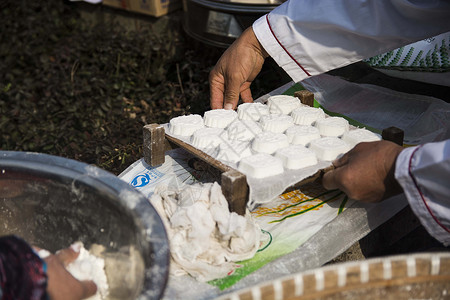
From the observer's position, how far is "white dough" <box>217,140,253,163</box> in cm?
168

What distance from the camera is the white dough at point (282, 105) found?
2055 mm

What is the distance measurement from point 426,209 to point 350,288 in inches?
22.2

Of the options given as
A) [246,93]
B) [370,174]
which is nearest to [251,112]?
[246,93]

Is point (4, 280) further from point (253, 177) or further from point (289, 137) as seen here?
point (289, 137)

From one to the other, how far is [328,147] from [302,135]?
0.12 m

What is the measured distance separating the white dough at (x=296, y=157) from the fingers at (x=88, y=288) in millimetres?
723

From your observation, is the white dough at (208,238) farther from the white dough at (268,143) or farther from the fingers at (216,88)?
the fingers at (216,88)

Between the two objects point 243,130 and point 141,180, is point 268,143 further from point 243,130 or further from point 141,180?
point 141,180

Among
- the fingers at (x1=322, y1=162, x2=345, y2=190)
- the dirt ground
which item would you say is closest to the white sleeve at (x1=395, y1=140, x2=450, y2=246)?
the fingers at (x1=322, y1=162, x2=345, y2=190)

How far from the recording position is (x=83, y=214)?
4.36 ft

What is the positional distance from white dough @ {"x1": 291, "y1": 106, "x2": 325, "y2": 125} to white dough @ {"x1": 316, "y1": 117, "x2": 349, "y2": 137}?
2.0 inches

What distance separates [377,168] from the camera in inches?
61.0

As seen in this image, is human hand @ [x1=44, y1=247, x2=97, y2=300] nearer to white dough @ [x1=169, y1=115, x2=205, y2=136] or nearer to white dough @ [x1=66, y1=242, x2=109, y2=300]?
white dough @ [x1=66, y1=242, x2=109, y2=300]

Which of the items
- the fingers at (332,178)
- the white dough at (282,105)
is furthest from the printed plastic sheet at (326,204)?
the white dough at (282,105)
